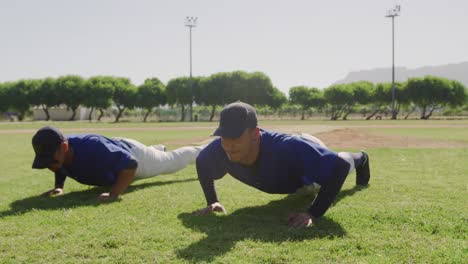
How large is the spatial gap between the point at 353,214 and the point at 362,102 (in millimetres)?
89604

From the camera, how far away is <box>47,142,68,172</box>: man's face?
5.95 m

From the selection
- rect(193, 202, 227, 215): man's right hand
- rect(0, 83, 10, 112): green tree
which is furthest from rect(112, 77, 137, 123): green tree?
rect(193, 202, 227, 215): man's right hand

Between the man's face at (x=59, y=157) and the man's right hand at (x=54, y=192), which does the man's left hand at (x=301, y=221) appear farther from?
the man's right hand at (x=54, y=192)

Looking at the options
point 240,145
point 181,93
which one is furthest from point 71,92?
point 240,145

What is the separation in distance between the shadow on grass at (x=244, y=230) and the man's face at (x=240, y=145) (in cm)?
77

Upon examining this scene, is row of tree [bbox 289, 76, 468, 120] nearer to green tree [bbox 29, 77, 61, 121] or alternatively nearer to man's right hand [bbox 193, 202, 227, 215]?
green tree [bbox 29, 77, 61, 121]

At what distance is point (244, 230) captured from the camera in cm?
477

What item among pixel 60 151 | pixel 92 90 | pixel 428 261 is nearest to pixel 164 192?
pixel 60 151

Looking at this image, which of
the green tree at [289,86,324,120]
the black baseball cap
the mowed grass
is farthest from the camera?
the green tree at [289,86,324,120]

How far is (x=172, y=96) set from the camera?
9119cm

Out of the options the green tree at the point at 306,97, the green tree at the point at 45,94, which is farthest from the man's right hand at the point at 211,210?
the green tree at the point at 306,97

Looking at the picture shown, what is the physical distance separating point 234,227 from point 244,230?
17 centimetres

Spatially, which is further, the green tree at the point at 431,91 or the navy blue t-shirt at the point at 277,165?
the green tree at the point at 431,91

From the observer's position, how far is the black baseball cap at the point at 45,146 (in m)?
5.81
